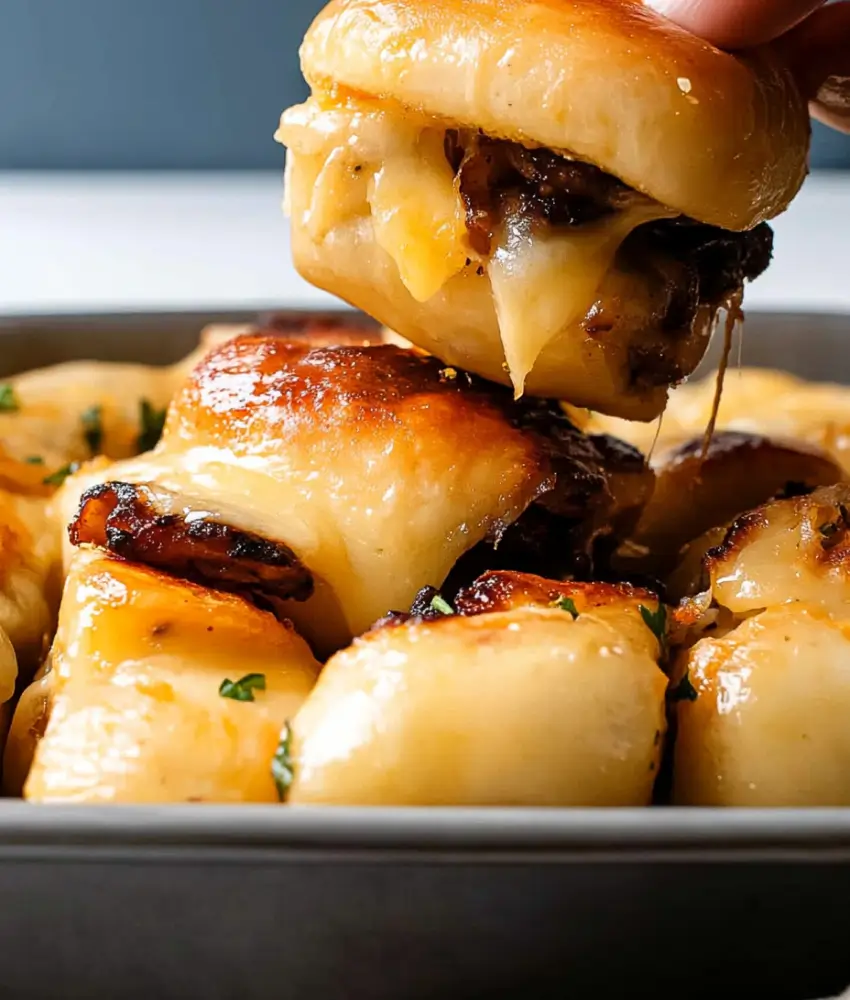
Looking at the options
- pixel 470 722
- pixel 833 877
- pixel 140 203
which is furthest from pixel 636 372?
pixel 140 203

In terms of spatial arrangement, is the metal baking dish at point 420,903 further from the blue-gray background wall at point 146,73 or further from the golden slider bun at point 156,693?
the blue-gray background wall at point 146,73

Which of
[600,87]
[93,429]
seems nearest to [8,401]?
[93,429]

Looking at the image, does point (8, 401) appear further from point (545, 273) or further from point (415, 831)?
point (415, 831)

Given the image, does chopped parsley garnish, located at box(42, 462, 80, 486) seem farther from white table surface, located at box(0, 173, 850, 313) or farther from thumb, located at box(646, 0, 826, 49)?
white table surface, located at box(0, 173, 850, 313)

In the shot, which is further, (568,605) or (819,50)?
(819,50)

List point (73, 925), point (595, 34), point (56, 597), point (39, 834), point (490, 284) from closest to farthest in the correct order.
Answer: point (39, 834), point (73, 925), point (595, 34), point (490, 284), point (56, 597)

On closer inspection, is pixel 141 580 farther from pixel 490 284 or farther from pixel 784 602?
pixel 784 602
